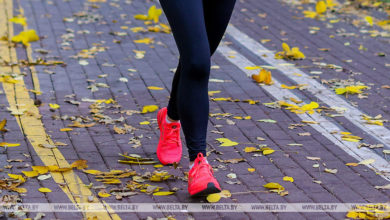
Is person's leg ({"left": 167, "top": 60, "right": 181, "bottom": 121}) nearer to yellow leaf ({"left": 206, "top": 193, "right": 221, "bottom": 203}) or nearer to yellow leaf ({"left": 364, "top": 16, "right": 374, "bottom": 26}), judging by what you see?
yellow leaf ({"left": 206, "top": 193, "right": 221, "bottom": 203})

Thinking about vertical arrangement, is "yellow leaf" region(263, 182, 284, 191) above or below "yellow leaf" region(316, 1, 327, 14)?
above

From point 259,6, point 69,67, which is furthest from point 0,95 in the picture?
point 259,6

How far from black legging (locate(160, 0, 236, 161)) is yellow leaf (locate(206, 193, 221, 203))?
24cm

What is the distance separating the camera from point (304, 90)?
6.51 metres

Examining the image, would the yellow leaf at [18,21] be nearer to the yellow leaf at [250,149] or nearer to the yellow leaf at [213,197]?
the yellow leaf at [250,149]

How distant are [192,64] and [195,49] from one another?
86 mm

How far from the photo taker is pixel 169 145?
15.5 feet

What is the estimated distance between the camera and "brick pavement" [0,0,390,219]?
169 inches

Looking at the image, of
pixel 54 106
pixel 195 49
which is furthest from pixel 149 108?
pixel 195 49

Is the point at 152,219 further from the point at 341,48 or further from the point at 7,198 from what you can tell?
the point at 341,48

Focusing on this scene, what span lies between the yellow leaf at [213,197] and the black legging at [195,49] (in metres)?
0.24

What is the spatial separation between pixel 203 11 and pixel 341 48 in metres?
4.23

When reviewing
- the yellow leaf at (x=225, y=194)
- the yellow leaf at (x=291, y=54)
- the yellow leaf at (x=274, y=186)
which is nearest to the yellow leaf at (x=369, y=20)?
the yellow leaf at (x=291, y=54)

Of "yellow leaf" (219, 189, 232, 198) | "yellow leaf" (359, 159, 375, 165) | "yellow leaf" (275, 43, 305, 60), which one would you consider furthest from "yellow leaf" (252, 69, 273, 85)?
"yellow leaf" (219, 189, 232, 198)
